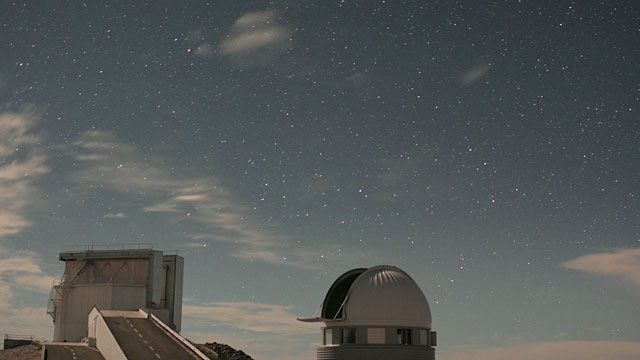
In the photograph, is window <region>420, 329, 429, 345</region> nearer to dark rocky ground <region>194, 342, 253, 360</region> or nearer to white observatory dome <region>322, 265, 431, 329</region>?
white observatory dome <region>322, 265, 431, 329</region>

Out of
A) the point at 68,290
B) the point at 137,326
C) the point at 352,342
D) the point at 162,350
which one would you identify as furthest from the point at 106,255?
the point at 352,342

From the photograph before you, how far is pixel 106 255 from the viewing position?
55.4 m

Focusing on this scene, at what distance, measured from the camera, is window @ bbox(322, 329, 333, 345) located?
3859cm

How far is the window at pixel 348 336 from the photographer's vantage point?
37656 mm

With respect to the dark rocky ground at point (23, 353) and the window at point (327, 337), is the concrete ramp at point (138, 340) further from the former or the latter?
the window at point (327, 337)

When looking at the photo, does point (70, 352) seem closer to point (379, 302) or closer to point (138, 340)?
point (138, 340)

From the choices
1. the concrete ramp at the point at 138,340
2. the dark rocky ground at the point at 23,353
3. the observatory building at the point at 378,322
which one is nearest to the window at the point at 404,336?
the observatory building at the point at 378,322

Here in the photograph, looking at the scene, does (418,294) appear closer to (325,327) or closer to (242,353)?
(325,327)

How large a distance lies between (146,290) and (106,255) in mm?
5587

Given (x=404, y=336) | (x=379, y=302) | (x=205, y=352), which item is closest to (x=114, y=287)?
(x=205, y=352)

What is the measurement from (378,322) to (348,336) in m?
1.97

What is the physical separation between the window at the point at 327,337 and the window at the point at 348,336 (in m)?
0.95

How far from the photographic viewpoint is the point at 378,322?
123 feet

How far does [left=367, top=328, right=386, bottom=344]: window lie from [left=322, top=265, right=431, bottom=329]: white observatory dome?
0.40m
